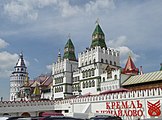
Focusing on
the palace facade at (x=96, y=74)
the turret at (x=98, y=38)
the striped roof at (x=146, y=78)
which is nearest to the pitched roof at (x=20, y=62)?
the palace facade at (x=96, y=74)

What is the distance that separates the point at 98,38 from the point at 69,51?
1345 cm

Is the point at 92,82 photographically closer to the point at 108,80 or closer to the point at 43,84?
the point at 108,80

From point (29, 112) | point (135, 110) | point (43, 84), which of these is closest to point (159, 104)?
point (135, 110)

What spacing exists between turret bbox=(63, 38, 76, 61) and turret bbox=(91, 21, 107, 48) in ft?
36.0

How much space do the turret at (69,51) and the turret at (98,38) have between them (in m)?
11.0

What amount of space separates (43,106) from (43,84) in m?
40.4

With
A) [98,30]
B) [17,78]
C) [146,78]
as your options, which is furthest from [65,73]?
[17,78]

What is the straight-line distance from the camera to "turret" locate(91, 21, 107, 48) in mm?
63500

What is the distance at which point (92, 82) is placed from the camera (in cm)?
5797

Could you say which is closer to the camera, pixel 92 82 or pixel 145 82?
pixel 145 82

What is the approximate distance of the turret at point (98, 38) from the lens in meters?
63.5

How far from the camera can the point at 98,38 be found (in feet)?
210

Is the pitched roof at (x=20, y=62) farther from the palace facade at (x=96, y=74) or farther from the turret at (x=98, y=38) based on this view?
the turret at (x=98, y=38)

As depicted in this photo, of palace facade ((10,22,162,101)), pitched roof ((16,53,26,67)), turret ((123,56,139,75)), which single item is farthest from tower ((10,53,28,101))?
turret ((123,56,139,75))
